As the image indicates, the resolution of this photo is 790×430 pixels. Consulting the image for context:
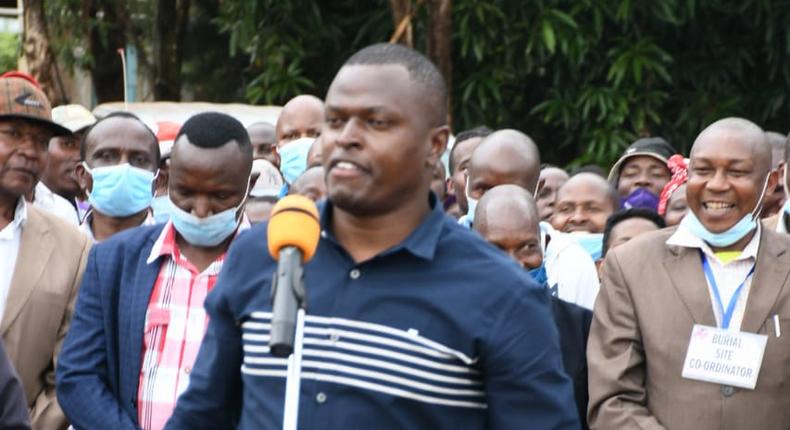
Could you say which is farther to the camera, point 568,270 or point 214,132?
point 568,270

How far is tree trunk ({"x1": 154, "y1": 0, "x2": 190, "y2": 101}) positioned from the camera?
1669cm

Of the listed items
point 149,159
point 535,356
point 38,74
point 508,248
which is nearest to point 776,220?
point 508,248

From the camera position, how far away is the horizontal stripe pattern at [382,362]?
3.90 metres

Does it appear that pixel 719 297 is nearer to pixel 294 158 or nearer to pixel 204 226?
pixel 204 226

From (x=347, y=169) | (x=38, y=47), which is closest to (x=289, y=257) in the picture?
(x=347, y=169)

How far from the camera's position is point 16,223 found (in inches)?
272

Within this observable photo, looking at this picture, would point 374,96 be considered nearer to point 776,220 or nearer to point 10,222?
point 10,222

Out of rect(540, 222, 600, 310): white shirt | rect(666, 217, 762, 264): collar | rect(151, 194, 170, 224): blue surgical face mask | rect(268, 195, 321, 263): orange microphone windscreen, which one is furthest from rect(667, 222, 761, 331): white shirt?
rect(268, 195, 321, 263): orange microphone windscreen

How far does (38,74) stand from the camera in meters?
15.7

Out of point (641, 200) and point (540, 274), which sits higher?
point (540, 274)

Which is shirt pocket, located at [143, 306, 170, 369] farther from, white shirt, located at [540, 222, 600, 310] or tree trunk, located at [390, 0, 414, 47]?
tree trunk, located at [390, 0, 414, 47]

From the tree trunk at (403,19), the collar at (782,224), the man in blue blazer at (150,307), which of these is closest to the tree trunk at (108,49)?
the tree trunk at (403,19)

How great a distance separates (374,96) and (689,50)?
11.4 meters

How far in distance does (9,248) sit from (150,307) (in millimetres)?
1119
